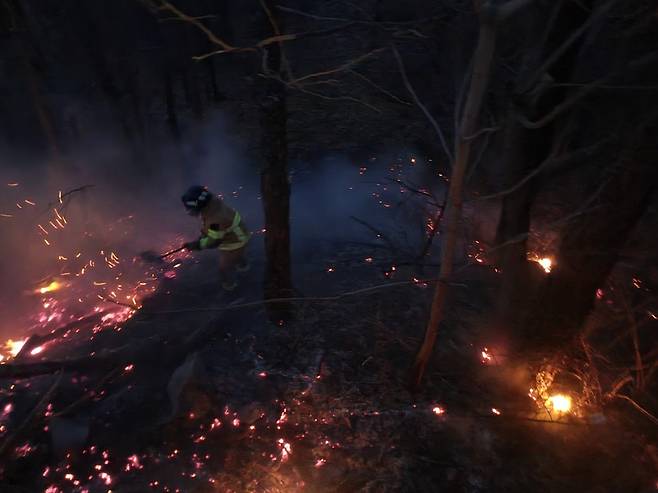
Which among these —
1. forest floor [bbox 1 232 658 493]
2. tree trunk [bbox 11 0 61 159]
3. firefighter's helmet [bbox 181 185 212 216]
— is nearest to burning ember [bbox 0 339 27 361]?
forest floor [bbox 1 232 658 493]

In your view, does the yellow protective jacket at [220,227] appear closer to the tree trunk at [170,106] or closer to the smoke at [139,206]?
the smoke at [139,206]

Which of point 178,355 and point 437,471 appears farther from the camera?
point 178,355

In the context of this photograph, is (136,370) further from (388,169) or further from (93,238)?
(388,169)

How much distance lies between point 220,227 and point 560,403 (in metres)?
5.26

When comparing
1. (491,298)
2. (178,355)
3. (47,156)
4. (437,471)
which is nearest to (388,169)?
(491,298)

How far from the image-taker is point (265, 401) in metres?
5.16

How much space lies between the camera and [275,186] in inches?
206

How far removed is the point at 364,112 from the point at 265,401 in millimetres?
12638

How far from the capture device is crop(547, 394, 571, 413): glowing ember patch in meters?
5.05

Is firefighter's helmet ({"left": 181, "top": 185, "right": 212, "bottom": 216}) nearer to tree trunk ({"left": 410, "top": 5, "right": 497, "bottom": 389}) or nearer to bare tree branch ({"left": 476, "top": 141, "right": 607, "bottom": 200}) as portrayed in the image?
tree trunk ({"left": 410, "top": 5, "right": 497, "bottom": 389})

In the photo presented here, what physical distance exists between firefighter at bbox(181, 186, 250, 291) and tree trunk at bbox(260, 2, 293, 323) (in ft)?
3.36

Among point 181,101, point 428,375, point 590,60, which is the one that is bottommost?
point 181,101

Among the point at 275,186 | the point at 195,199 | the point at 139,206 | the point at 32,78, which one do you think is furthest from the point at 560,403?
the point at 32,78

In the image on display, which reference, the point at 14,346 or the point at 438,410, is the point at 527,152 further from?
the point at 14,346
